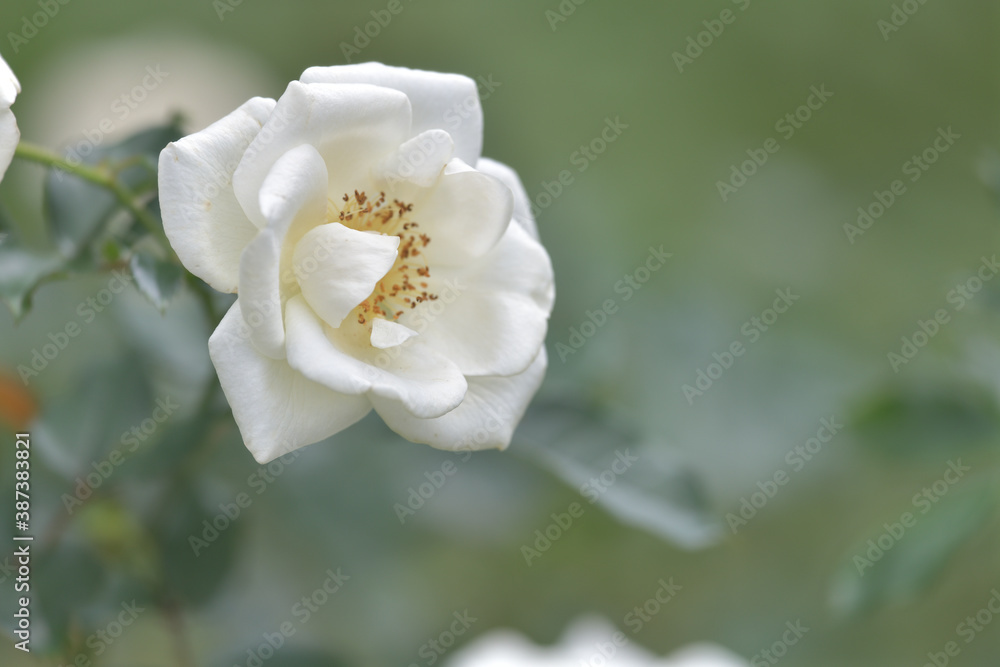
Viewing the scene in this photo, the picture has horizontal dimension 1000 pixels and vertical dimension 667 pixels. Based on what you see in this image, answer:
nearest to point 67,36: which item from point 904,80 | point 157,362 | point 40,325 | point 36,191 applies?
point 36,191

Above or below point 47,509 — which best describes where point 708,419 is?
Result: above

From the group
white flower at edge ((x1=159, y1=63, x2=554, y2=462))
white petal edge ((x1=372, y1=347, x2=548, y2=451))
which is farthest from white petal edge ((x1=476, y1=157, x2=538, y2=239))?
white petal edge ((x1=372, y1=347, x2=548, y2=451))

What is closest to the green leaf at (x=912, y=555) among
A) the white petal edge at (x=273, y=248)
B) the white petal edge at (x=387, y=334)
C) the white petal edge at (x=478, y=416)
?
the white petal edge at (x=478, y=416)

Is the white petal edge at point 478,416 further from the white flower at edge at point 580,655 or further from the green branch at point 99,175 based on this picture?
the white flower at edge at point 580,655

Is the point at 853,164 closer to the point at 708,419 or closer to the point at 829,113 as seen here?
the point at 829,113

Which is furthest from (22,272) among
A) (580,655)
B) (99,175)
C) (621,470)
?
(580,655)

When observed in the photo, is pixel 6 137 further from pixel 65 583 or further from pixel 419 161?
pixel 65 583
